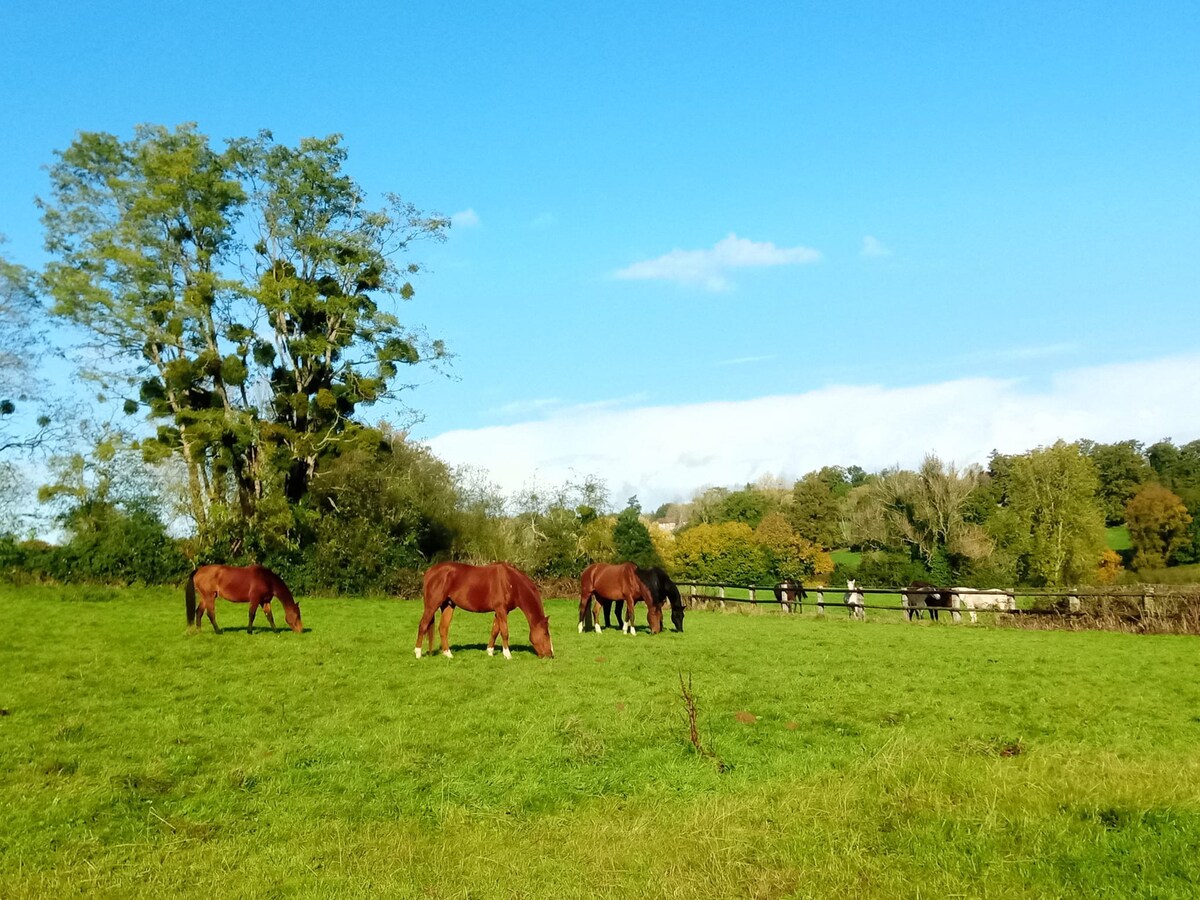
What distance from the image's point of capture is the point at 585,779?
23.4 ft

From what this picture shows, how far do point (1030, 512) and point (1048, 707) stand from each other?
46285mm

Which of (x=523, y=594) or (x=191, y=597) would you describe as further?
(x=191, y=597)

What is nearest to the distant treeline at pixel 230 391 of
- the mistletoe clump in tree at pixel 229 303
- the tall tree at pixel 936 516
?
the mistletoe clump in tree at pixel 229 303

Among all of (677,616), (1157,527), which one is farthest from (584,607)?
(1157,527)

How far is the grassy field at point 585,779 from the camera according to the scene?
5.11 metres

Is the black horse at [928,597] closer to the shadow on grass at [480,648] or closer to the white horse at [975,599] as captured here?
the white horse at [975,599]

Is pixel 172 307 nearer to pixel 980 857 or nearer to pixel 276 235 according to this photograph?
pixel 276 235

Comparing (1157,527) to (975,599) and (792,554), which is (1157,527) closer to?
(792,554)

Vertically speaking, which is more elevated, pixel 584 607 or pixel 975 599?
pixel 584 607

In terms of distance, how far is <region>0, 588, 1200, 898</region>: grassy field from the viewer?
5.11m

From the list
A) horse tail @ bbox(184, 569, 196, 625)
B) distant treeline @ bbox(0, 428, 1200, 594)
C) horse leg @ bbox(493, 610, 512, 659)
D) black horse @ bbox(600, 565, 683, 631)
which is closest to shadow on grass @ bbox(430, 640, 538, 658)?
horse leg @ bbox(493, 610, 512, 659)

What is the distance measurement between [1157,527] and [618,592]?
50.0 m

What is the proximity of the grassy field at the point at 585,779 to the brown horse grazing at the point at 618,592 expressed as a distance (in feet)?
20.6

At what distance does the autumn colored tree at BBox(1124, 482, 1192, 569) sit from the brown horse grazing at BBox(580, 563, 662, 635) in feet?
155
